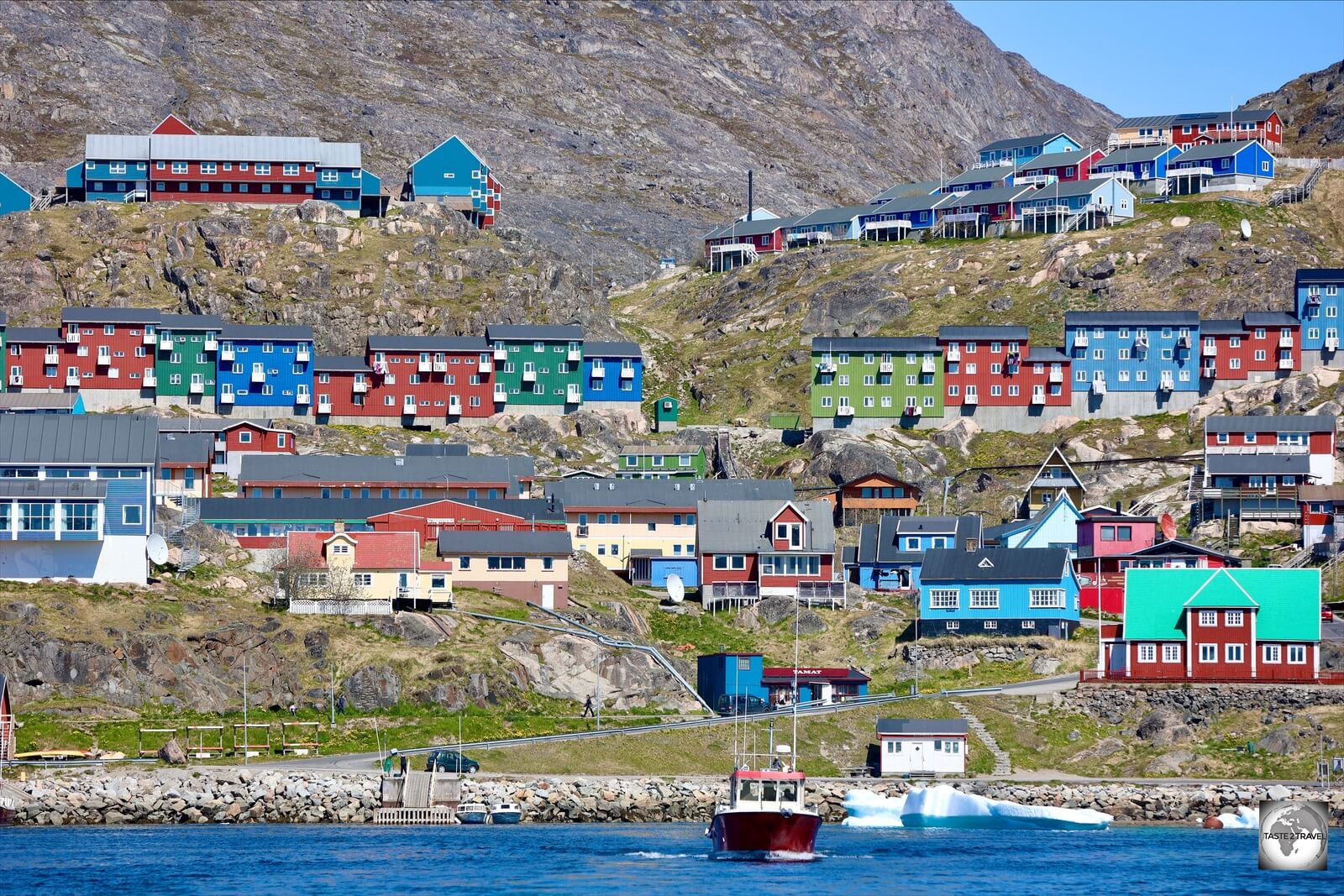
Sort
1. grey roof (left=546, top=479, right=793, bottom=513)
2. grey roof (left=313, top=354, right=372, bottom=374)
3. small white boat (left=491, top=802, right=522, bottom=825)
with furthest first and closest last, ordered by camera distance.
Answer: grey roof (left=313, top=354, right=372, bottom=374)
grey roof (left=546, top=479, right=793, bottom=513)
small white boat (left=491, top=802, right=522, bottom=825)

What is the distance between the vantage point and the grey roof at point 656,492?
450 feet

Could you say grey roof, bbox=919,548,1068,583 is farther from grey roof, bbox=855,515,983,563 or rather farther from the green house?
the green house

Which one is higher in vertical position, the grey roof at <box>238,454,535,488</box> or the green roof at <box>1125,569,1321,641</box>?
the grey roof at <box>238,454,535,488</box>

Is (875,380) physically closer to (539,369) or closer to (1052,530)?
(539,369)

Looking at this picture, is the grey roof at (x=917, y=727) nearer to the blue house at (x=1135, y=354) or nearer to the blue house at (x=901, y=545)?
the blue house at (x=901, y=545)

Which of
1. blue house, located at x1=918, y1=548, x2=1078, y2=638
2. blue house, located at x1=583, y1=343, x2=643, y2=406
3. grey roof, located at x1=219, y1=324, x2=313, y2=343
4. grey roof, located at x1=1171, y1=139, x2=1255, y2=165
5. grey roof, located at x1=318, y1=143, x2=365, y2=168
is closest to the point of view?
blue house, located at x1=918, y1=548, x2=1078, y2=638

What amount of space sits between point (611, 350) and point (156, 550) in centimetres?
5637

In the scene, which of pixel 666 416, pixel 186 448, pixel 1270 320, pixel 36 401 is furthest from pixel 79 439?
pixel 1270 320

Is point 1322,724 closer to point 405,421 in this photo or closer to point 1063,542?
point 1063,542

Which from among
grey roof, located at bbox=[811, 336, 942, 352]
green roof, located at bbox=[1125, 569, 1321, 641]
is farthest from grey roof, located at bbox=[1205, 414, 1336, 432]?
green roof, located at bbox=[1125, 569, 1321, 641]

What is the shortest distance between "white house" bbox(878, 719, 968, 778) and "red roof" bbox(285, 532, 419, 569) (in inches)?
1086

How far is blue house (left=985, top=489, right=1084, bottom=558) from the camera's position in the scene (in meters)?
130

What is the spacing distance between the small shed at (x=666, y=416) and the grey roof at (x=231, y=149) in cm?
3585

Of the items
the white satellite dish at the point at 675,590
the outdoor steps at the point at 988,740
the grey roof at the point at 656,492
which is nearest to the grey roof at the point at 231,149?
the grey roof at the point at 656,492
